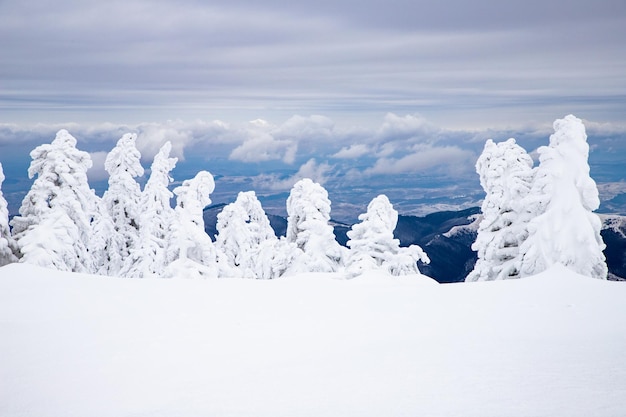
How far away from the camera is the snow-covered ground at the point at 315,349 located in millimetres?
6273

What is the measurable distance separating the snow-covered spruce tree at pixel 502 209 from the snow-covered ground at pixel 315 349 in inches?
→ 444

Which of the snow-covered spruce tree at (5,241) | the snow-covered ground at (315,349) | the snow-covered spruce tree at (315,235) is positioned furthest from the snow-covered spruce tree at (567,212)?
the snow-covered spruce tree at (5,241)

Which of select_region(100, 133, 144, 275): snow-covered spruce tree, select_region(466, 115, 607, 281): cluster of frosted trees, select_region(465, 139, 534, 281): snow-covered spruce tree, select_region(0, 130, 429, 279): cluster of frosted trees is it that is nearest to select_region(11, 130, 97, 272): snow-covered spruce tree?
select_region(0, 130, 429, 279): cluster of frosted trees

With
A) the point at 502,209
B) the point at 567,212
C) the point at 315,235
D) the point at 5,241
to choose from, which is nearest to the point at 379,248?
the point at 315,235

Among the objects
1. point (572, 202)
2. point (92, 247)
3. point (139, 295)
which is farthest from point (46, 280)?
point (92, 247)

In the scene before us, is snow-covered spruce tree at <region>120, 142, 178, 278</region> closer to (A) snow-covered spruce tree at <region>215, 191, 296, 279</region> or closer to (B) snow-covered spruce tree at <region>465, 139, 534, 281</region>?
(A) snow-covered spruce tree at <region>215, 191, 296, 279</region>

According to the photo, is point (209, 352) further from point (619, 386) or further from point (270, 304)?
point (619, 386)

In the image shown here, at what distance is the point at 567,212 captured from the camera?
69.5 ft

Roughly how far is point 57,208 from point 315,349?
2393cm

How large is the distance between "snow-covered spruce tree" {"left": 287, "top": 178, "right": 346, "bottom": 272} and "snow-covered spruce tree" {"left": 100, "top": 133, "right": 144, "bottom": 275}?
547 inches

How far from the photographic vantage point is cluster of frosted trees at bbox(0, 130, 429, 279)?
2745 cm

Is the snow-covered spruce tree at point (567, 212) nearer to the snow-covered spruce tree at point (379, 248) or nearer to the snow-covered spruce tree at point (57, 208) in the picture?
the snow-covered spruce tree at point (379, 248)

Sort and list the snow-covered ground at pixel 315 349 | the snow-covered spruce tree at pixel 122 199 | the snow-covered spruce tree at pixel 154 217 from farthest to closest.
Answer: the snow-covered spruce tree at pixel 122 199, the snow-covered spruce tree at pixel 154 217, the snow-covered ground at pixel 315 349

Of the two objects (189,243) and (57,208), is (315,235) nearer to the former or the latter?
(189,243)
